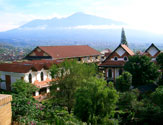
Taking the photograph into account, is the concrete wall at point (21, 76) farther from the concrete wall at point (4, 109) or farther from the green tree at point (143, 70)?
the concrete wall at point (4, 109)

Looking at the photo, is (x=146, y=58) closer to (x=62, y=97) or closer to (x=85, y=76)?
(x=85, y=76)

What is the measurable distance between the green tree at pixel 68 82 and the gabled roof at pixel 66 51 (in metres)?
18.3

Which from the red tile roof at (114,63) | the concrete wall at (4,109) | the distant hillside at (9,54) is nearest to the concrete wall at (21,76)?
the red tile roof at (114,63)

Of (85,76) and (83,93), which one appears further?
(85,76)

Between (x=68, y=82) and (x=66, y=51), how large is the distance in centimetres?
2366

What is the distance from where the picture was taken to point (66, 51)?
134ft

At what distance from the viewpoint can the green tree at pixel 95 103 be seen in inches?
464

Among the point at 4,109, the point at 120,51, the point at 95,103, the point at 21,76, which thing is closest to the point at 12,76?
the point at 21,76

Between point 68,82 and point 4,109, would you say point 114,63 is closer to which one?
point 68,82

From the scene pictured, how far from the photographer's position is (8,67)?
1003 inches

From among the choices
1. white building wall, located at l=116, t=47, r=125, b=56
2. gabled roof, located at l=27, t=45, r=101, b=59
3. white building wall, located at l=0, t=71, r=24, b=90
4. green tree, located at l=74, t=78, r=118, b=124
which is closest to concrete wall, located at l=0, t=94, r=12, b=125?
green tree, located at l=74, t=78, r=118, b=124

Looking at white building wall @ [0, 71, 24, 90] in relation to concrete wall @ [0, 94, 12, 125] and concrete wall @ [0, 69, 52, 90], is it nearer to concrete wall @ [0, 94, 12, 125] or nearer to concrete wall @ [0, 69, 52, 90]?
concrete wall @ [0, 69, 52, 90]

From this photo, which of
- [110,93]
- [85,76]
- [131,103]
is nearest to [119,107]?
[131,103]

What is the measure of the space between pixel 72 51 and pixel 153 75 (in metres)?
21.0
